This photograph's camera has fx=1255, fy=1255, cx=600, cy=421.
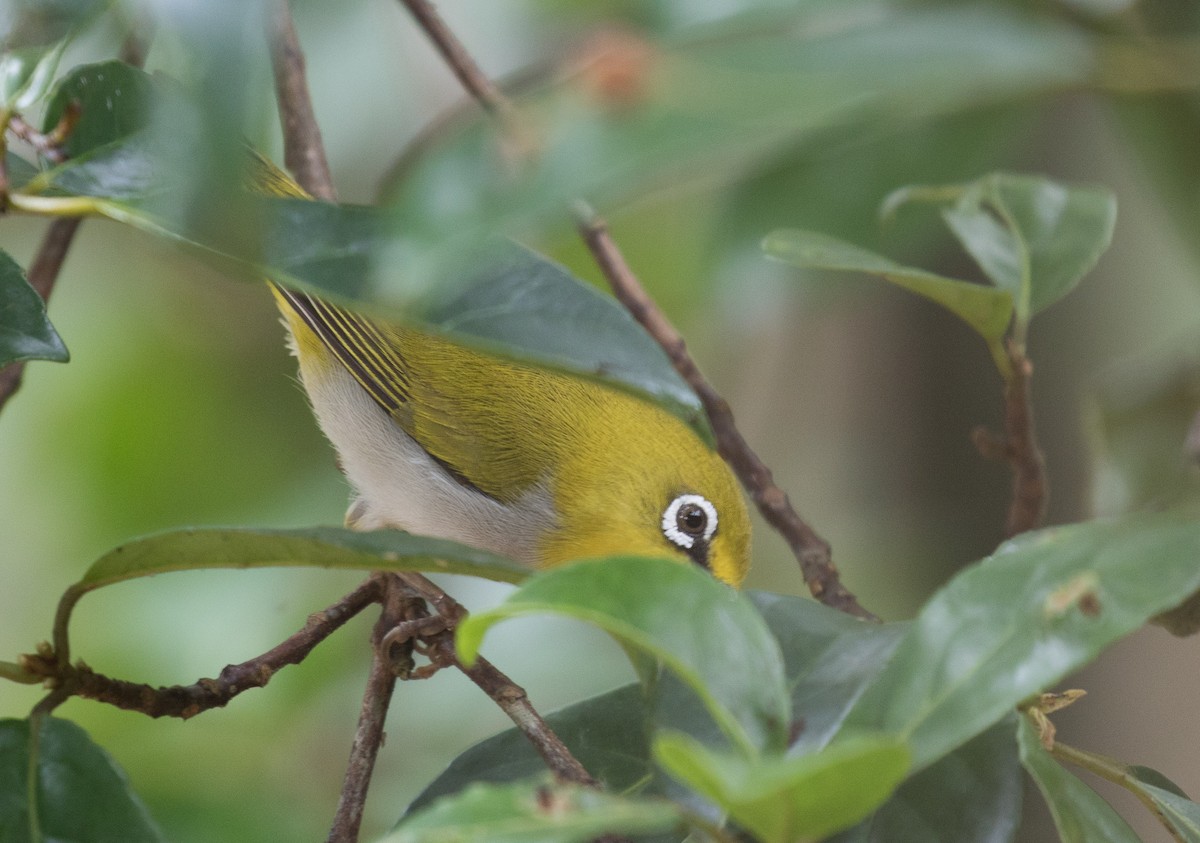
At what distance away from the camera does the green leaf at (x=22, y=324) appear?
141 cm

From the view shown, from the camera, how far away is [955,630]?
3.76ft

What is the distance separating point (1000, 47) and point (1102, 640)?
0.57 metres

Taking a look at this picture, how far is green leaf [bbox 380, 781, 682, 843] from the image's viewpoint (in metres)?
0.90

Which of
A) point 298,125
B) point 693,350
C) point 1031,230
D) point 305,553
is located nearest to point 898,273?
point 1031,230

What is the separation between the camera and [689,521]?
3061 millimetres

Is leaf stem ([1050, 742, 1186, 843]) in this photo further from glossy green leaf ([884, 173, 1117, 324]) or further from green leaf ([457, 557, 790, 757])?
glossy green leaf ([884, 173, 1117, 324])

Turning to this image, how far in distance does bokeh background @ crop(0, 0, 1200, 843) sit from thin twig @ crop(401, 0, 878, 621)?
Result: 0.18 m

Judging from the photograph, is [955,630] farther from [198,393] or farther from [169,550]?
[198,393]

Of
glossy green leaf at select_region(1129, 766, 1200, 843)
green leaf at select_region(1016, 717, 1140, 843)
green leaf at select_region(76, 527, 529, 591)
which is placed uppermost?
green leaf at select_region(76, 527, 529, 591)

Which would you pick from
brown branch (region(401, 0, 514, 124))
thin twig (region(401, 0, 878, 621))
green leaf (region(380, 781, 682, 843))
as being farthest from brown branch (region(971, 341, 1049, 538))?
green leaf (region(380, 781, 682, 843))

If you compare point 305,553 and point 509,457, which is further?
point 509,457

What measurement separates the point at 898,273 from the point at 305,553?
85 cm

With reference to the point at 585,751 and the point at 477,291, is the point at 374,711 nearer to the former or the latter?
the point at 585,751

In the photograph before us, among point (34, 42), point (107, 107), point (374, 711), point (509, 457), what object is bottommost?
point (509, 457)
